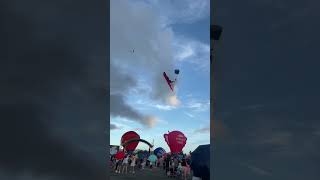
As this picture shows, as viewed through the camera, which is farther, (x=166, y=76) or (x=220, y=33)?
(x=166, y=76)

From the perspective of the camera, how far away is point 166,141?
43188 mm

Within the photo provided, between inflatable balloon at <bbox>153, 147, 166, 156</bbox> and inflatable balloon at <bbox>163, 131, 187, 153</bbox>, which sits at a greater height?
inflatable balloon at <bbox>163, 131, 187, 153</bbox>

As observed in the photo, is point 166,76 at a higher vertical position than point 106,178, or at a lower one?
higher

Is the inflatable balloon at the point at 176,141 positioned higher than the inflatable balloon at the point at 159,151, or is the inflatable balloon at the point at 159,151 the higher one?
the inflatable balloon at the point at 176,141

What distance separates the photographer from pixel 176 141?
134 feet

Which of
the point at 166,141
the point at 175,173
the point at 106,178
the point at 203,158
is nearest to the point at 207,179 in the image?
the point at 203,158

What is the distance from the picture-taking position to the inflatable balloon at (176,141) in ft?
133

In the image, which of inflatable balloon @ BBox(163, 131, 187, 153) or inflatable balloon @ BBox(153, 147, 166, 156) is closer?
inflatable balloon @ BBox(163, 131, 187, 153)

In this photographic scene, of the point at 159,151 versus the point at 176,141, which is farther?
the point at 159,151

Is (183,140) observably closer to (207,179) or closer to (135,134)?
(135,134)

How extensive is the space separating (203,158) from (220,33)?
7.21 meters

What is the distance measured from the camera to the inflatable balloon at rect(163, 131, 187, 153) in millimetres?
40562

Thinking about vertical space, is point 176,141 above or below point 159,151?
above

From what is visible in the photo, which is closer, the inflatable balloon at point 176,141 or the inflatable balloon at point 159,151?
the inflatable balloon at point 176,141
